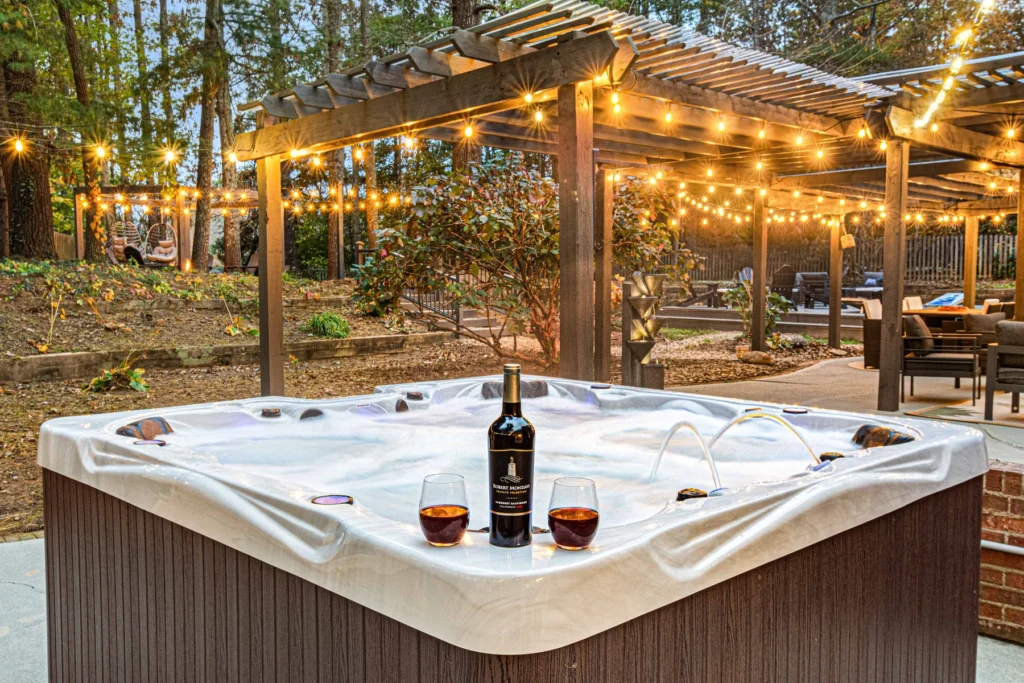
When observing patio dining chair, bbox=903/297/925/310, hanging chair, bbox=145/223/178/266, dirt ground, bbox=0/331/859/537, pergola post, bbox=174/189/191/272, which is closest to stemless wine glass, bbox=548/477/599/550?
dirt ground, bbox=0/331/859/537

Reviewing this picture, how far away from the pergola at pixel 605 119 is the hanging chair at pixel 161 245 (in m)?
11.4

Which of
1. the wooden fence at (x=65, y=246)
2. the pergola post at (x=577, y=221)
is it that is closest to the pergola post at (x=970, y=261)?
the pergola post at (x=577, y=221)

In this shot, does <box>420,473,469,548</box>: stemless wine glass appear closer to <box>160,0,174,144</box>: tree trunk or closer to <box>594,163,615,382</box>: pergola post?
<box>594,163,615,382</box>: pergola post

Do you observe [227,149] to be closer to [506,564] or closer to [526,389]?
[526,389]

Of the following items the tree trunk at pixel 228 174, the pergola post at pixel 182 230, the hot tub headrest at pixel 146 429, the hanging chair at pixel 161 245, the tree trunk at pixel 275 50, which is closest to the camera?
the hot tub headrest at pixel 146 429

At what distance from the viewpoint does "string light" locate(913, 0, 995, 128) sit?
5.35 m

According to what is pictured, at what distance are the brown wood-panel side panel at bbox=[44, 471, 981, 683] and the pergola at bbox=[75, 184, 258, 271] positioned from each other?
12190 millimetres

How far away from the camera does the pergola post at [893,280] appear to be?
21.6 feet

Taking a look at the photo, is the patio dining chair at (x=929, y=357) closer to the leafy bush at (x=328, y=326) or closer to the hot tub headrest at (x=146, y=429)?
the hot tub headrest at (x=146, y=429)

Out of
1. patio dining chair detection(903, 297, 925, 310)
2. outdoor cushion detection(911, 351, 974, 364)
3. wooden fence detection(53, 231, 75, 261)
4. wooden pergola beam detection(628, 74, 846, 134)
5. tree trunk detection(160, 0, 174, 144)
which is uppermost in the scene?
tree trunk detection(160, 0, 174, 144)

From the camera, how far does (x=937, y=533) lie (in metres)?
2.10

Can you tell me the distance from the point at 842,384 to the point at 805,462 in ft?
20.9

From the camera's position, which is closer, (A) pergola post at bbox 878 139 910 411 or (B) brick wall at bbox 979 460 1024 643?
(B) brick wall at bbox 979 460 1024 643

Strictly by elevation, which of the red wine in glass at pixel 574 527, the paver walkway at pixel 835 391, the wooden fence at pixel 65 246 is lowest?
the paver walkway at pixel 835 391
